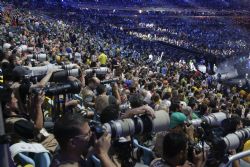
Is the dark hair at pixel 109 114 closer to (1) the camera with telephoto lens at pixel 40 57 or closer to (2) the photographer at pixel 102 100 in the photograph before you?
(2) the photographer at pixel 102 100

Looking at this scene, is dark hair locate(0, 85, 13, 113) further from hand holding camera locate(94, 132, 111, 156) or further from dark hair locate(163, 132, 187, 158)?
dark hair locate(163, 132, 187, 158)

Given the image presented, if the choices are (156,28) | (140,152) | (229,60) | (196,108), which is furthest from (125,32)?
(140,152)

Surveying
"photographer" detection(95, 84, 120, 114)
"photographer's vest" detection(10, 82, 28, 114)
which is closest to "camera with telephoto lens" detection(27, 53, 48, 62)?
"photographer" detection(95, 84, 120, 114)

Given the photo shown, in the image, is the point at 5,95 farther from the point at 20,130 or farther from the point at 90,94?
the point at 90,94

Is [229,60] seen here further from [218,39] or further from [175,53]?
[218,39]

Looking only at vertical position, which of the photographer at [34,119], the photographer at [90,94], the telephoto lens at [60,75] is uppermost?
the telephoto lens at [60,75]

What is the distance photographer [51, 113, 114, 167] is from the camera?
10.3ft

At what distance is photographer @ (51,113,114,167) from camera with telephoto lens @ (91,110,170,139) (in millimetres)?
342

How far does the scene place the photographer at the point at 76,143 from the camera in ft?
10.3

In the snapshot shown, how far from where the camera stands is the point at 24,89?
4957 millimetres

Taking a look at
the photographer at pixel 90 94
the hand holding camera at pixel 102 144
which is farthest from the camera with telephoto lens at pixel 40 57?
the hand holding camera at pixel 102 144

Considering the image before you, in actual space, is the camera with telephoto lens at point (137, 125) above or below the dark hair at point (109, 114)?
above

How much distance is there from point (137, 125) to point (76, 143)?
2.36 ft

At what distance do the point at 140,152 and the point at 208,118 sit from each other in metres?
1.00
